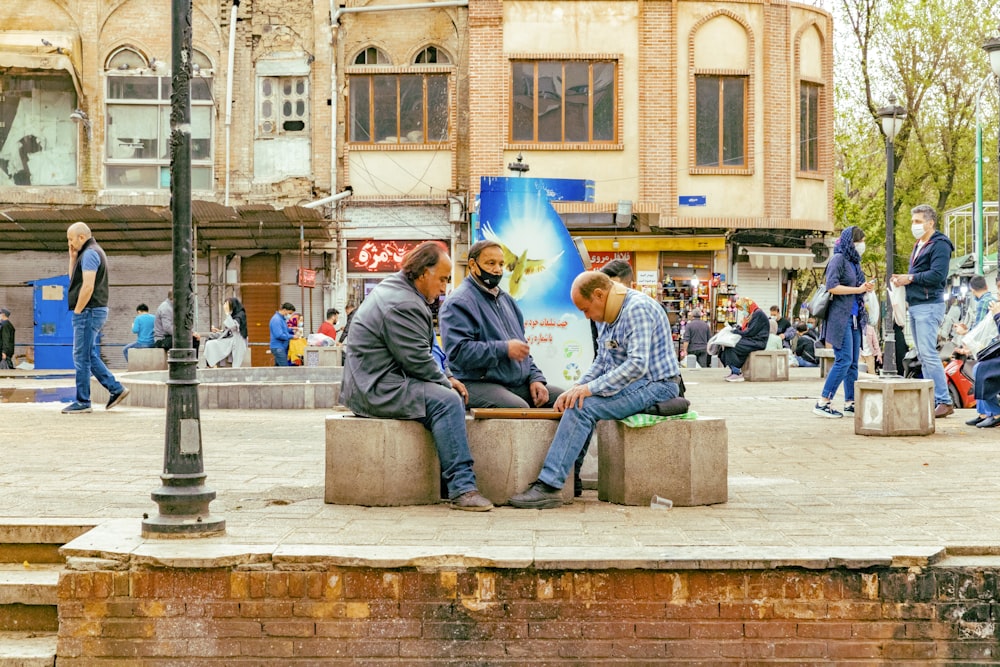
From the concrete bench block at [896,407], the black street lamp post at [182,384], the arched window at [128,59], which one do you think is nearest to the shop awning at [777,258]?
the arched window at [128,59]

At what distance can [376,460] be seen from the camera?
7031 millimetres

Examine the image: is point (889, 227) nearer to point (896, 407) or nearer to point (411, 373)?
point (896, 407)

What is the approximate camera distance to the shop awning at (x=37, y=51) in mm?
29609

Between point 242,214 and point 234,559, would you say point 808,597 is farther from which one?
point 242,214

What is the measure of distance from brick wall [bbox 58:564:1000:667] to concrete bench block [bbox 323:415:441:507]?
55.9 inches

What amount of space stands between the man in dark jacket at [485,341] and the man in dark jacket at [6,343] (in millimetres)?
24572

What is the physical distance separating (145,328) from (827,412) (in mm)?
14354

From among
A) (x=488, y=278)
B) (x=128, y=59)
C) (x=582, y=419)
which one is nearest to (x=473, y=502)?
(x=582, y=419)

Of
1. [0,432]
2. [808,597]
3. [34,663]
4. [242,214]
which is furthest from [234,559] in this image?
[242,214]

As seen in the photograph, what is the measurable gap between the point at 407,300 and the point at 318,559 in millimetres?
1950

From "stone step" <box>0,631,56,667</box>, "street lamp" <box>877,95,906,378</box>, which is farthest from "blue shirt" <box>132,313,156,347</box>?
"stone step" <box>0,631,56,667</box>

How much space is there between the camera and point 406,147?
100 ft

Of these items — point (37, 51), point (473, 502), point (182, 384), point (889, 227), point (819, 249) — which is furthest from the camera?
point (819, 249)

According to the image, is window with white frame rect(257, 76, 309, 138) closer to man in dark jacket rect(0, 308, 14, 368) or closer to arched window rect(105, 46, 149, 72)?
arched window rect(105, 46, 149, 72)
